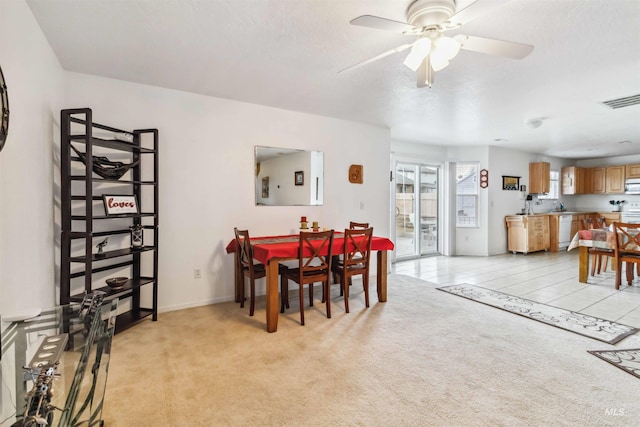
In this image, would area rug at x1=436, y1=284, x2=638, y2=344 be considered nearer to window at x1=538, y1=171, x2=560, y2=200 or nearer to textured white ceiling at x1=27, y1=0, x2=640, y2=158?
textured white ceiling at x1=27, y1=0, x2=640, y2=158

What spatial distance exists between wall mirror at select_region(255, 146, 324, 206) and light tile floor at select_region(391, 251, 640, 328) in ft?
7.24

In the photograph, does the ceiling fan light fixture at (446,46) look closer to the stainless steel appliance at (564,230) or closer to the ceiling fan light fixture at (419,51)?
the ceiling fan light fixture at (419,51)

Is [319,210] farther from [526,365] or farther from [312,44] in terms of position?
[526,365]

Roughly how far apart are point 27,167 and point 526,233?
8205 millimetres

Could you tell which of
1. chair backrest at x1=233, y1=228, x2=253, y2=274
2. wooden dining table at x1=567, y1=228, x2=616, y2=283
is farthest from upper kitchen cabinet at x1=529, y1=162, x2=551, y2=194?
chair backrest at x1=233, y1=228, x2=253, y2=274

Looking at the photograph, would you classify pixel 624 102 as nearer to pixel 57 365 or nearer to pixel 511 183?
pixel 511 183

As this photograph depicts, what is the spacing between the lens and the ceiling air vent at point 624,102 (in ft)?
11.9

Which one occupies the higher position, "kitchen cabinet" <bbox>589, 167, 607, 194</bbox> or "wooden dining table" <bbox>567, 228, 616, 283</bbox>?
"kitchen cabinet" <bbox>589, 167, 607, 194</bbox>

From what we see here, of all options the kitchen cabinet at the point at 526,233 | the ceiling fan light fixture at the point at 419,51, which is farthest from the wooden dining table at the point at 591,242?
the ceiling fan light fixture at the point at 419,51

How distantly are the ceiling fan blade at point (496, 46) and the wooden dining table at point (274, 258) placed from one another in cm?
214

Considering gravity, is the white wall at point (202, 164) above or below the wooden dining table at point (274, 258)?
above

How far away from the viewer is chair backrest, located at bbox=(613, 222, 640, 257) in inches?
165

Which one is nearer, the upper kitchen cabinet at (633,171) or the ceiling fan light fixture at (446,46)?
the ceiling fan light fixture at (446,46)

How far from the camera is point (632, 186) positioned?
25.9ft
